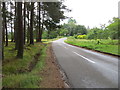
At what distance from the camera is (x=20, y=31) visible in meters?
8.04

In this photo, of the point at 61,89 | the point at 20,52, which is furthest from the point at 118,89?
the point at 20,52

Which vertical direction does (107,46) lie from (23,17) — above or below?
below

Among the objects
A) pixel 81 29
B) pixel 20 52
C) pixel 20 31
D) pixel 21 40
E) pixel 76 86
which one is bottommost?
pixel 76 86

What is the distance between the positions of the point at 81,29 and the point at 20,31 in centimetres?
7244

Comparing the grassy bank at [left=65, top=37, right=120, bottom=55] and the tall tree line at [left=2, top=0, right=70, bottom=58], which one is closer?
the tall tree line at [left=2, top=0, right=70, bottom=58]

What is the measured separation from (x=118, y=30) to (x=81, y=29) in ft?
211

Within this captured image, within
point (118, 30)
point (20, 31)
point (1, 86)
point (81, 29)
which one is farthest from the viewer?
point (81, 29)

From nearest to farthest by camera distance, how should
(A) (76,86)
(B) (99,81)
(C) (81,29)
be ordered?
(A) (76,86) < (B) (99,81) < (C) (81,29)

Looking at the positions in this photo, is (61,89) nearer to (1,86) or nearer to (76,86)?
(76,86)

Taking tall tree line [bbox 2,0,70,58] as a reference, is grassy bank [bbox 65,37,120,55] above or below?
below

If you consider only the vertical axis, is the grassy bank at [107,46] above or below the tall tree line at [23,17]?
below

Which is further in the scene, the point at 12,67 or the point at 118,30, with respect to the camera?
the point at 118,30

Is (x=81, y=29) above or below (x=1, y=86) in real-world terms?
above

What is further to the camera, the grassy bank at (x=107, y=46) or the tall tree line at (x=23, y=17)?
the grassy bank at (x=107, y=46)
